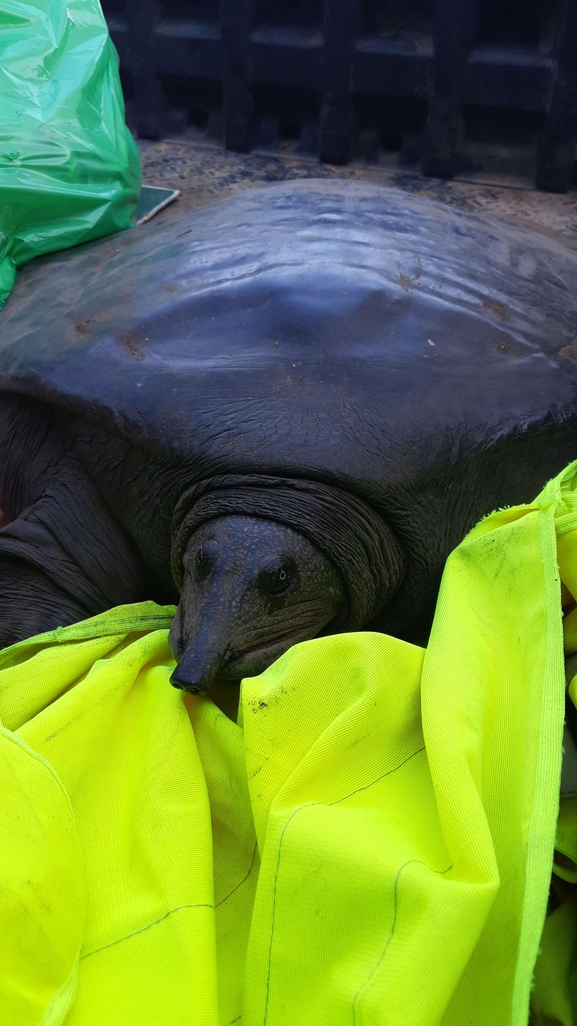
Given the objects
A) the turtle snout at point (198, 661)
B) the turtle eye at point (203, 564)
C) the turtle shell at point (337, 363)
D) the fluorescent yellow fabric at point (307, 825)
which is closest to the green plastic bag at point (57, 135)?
the turtle shell at point (337, 363)

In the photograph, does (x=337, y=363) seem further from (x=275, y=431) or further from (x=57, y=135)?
(x=57, y=135)

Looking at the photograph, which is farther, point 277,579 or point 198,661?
point 277,579

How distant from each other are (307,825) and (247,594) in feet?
1.75

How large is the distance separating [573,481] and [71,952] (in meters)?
1.11

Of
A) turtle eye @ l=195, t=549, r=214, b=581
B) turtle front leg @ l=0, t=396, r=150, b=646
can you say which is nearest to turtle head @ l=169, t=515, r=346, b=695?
turtle eye @ l=195, t=549, r=214, b=581

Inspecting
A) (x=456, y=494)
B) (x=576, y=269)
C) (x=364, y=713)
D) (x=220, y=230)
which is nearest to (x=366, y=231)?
(x=220, y=230)

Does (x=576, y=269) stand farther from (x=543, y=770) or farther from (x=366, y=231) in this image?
(x=543, y=770)

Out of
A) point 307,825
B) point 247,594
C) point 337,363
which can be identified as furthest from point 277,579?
point 307,825

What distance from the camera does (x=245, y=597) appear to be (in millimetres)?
1577

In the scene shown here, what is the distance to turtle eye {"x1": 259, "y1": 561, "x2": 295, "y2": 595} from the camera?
1605 millimetres

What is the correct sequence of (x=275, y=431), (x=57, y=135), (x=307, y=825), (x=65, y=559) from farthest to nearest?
(x=57, y=135)
(x=65, y=559)
(x=275, y=431)
(x=307, y=825)

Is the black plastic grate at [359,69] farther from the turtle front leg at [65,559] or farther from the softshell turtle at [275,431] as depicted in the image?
the turtle front leg at [65,559]

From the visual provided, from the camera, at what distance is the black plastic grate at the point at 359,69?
12.0 ft

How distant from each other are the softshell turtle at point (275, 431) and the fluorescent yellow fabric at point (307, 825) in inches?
7.0
